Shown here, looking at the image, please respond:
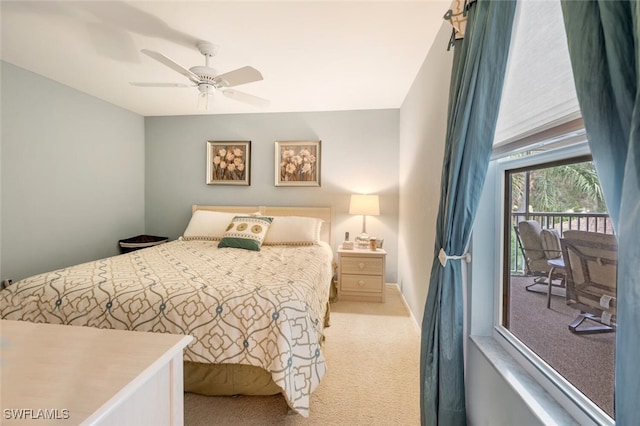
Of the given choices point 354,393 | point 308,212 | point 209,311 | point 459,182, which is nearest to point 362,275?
point 308,212

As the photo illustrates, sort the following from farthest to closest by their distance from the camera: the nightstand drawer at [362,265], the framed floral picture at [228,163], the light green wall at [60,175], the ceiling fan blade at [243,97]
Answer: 1. the framed floral picture at [228,163]
2. the nightstand drawer at [362,265]
3. the light green wall at [60,175]
4. the ceiling fan blade at [243,97]

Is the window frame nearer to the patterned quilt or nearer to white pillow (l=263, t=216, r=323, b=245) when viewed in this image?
the patterned quilt

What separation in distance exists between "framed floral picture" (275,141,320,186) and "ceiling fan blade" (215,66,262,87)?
1654mm

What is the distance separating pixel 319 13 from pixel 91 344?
214cm

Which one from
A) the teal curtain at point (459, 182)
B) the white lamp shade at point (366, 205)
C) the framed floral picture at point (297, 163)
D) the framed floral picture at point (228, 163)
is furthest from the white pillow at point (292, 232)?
the teal curtain at point (459, 182)

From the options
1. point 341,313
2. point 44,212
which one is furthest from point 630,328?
point 44,212

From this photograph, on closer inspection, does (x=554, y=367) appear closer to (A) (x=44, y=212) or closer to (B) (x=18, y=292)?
(B) (x=18, y=292)

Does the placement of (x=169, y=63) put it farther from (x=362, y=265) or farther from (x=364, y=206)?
(x=362, y=265)

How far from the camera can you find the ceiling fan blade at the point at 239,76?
207cm

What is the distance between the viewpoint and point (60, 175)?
308cm

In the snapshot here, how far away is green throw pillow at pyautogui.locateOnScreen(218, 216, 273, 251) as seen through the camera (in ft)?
9.78

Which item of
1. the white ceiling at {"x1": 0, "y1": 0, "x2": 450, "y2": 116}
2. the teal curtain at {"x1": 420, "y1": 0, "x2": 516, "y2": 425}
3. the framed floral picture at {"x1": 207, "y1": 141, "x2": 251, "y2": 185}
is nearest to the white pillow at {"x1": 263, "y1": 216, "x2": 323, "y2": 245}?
the framed floral picture at {"x1": 207, "y1": 141, "x2": 251, "y2": 185}

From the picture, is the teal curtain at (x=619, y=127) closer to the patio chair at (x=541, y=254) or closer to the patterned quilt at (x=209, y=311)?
the patio chair at (x=541, y=254)

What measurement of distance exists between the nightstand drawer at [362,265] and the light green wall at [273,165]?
63 cm
